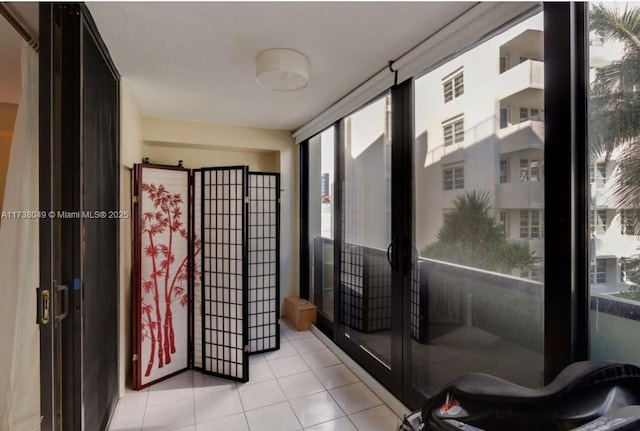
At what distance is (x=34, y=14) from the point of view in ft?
4.27

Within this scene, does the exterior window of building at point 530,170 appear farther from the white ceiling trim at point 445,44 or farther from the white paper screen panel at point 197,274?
the white paper screen panel at point 197,274

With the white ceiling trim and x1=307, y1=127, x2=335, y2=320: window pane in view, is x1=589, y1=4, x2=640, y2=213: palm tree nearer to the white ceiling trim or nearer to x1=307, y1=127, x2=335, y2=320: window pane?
the white ceiling trim

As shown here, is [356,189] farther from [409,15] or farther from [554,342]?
[554,342]

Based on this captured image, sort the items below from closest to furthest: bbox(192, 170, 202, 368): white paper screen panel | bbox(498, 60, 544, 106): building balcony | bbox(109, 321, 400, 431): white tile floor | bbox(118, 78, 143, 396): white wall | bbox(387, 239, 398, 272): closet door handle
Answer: bbox(498, 60, 544, 106): building balcony < bbox(109, 321, 400, 431): white tile floor < bbox(387, 239, 398, 272): closet door handle < bbox(118, 78, 143, 396): white wall < bbox(192, 170, 202, 368): white paper screen panel

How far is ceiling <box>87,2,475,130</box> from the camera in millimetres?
1517

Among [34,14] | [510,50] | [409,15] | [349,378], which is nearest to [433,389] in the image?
[349,378]

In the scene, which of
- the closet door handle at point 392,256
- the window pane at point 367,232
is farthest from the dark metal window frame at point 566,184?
the window pane at point 367,232

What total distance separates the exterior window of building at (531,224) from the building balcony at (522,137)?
11.5 inches

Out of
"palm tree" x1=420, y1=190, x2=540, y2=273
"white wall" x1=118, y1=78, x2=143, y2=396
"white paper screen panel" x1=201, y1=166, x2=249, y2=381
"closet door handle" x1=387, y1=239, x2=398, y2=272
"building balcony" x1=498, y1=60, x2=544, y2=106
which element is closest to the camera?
"building balcony" x1=498, y1=60, x2=544, y2=106

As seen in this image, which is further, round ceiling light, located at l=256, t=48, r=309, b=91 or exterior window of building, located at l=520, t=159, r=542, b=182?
round ceiling light, located at l=256, t=48, r=309, b=91

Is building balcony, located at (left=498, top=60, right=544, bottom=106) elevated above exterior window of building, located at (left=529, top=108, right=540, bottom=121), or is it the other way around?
building balcony, located at (left=498, top=60, right=544, bottom=106)

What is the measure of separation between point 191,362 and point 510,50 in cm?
337

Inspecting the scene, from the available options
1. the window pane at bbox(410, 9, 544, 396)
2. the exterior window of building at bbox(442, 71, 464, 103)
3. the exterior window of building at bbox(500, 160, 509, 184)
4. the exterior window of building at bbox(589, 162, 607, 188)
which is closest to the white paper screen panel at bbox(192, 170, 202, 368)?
the window pane at bbox(410, 9, 544, 396)

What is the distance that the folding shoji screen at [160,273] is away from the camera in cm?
255
